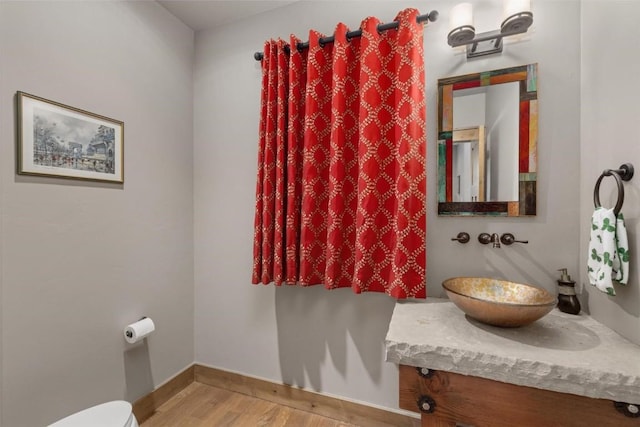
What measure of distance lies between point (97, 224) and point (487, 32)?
221cm

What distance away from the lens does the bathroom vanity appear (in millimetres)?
751

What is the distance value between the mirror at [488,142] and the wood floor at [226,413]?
1493 mm

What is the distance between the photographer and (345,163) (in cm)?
153

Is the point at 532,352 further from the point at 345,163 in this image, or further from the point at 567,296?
the point at 345,163

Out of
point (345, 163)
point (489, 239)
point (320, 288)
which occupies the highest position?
point (345, 163)

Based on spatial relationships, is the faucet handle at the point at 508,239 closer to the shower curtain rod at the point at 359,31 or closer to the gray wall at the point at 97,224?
the shower curtain rod at the point at 359,31

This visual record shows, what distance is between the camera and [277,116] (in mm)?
1632

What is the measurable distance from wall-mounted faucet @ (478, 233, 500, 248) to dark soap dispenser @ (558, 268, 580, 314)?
0.28 metres

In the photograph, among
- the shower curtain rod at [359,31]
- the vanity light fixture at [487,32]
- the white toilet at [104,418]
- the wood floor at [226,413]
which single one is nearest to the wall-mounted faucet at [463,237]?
the vanity light fixture at [487,32]

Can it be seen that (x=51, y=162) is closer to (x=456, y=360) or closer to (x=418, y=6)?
(x=456, y=360)

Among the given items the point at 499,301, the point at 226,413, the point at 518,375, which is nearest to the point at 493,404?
the point at 518,375

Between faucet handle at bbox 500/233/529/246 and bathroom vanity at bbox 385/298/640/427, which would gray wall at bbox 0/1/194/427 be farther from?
faucet handle at bbox 500/233/529/246

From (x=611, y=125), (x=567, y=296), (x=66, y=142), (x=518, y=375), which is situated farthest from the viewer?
(x=66, y=142)

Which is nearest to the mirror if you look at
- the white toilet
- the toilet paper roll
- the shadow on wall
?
the shadow on wall
